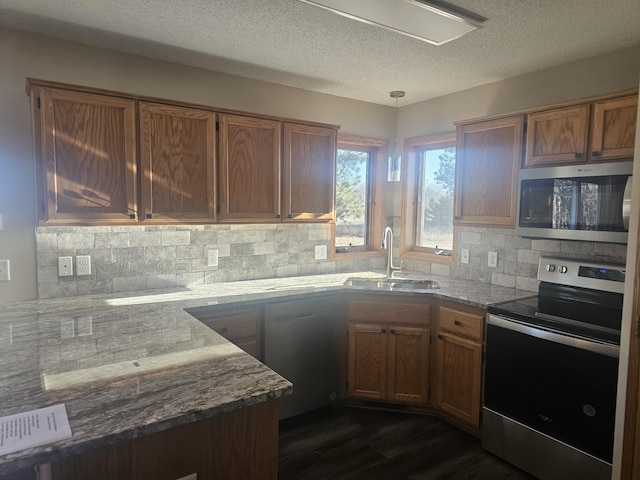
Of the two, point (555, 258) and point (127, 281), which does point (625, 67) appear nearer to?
point (555, 258)

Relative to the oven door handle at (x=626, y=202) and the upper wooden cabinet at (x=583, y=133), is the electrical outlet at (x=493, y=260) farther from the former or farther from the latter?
the oven door handle at (x=626, y=202)

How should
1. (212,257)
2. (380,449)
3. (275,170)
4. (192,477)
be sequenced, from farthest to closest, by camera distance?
(212,257), (275,170), (380,449), (192,477)

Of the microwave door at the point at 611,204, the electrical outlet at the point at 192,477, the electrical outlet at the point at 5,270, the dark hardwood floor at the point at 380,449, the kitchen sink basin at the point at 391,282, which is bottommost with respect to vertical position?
the dark hardwood floor at the point at 380,449

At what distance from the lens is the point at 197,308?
2.40 metres

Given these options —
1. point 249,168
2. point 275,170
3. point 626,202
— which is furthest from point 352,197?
point 626,202

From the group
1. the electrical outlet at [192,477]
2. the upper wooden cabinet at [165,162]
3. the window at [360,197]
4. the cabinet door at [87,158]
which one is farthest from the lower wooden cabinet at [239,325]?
the window at [360,197]

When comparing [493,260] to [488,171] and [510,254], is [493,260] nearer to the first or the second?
[510,254]

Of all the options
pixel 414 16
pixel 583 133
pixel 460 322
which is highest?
pixel 414 16

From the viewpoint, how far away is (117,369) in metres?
1.47

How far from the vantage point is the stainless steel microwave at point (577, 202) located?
2.20m

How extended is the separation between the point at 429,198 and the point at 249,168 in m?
1.77

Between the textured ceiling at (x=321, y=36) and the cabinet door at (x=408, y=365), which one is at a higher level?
the textured ceiling at (x=321, y=36)

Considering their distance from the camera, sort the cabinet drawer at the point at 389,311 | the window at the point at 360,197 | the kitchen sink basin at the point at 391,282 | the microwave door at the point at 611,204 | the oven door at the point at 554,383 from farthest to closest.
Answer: the window at the point at 360,197 < the kitchen sink basin at the point at 391,282 < the cabinet drawer at the point at 389,311 < the microwave door at the point at 611,204 < the oven door at the point at 554,383

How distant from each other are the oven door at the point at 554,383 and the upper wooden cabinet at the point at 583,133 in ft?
3.31
